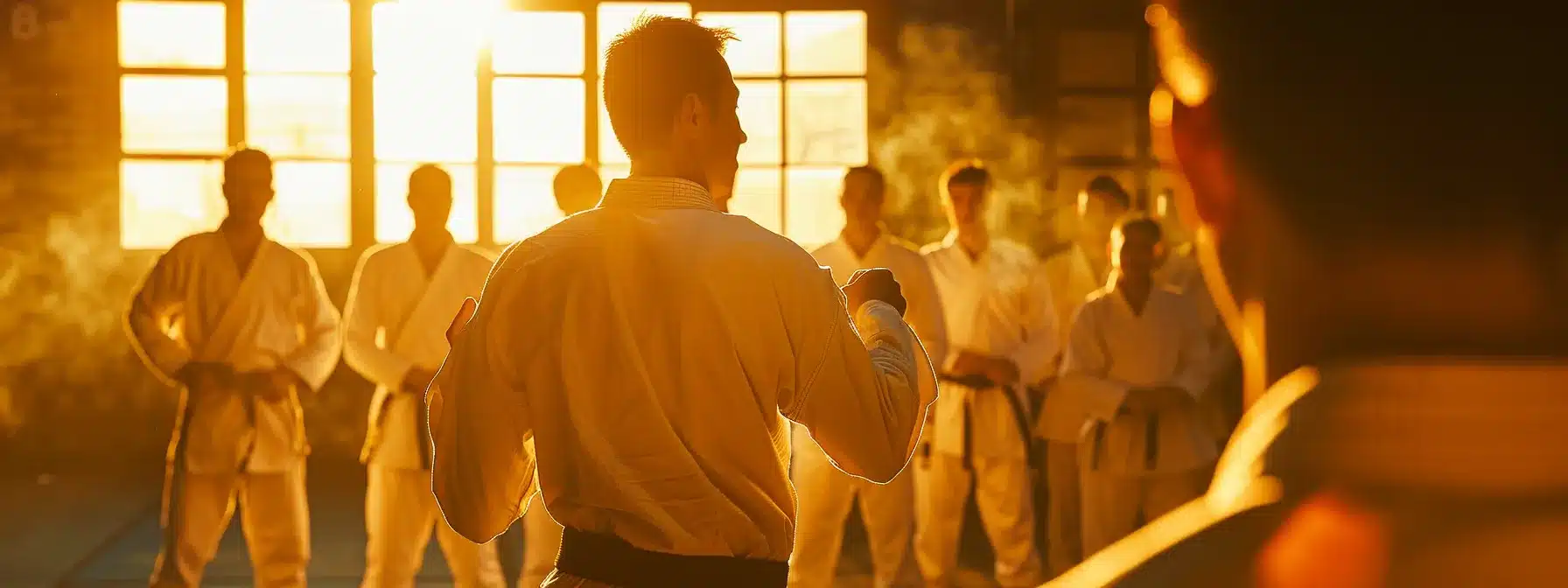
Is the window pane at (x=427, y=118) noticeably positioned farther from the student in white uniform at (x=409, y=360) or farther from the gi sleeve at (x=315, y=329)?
the gi sleeve at (x=315, y=329)

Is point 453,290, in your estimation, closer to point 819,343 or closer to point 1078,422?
point 1078,422

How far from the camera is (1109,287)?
6.05 meters

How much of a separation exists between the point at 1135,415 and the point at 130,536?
4224mm

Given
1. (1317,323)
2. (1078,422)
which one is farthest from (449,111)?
(1317,323)

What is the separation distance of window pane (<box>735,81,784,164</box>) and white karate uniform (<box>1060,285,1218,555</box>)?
3149 millimetres

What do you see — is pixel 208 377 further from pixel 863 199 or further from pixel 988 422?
pixel 988 422

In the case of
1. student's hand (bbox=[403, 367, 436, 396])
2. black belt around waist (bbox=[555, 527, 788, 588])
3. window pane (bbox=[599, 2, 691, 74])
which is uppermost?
window pane (bbox=[599, 2, 691, 74])

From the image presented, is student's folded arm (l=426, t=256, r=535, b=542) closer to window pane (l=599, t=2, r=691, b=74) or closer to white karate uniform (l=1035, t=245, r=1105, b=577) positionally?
white karate uniform (l=1035, t=245, r=1105, b=577)

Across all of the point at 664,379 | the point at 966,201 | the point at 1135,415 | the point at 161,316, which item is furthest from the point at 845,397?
the point at 966,201

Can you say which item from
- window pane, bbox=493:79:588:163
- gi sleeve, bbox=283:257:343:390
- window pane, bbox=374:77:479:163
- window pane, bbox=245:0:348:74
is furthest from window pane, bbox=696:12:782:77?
gi sleeve, bbox=283:257:343:390

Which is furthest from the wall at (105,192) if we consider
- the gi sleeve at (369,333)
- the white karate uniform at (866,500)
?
the gi sleeve at (369,333)

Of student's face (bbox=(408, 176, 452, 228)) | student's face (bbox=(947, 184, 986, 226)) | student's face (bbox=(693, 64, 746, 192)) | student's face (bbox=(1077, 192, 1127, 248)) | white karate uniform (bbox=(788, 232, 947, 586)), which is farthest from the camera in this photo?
student's face (bbox=(1077, 192, 1127, 248))

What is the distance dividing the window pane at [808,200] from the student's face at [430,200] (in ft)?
10.4

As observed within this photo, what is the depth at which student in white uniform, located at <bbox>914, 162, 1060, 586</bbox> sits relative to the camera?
6.44 m
